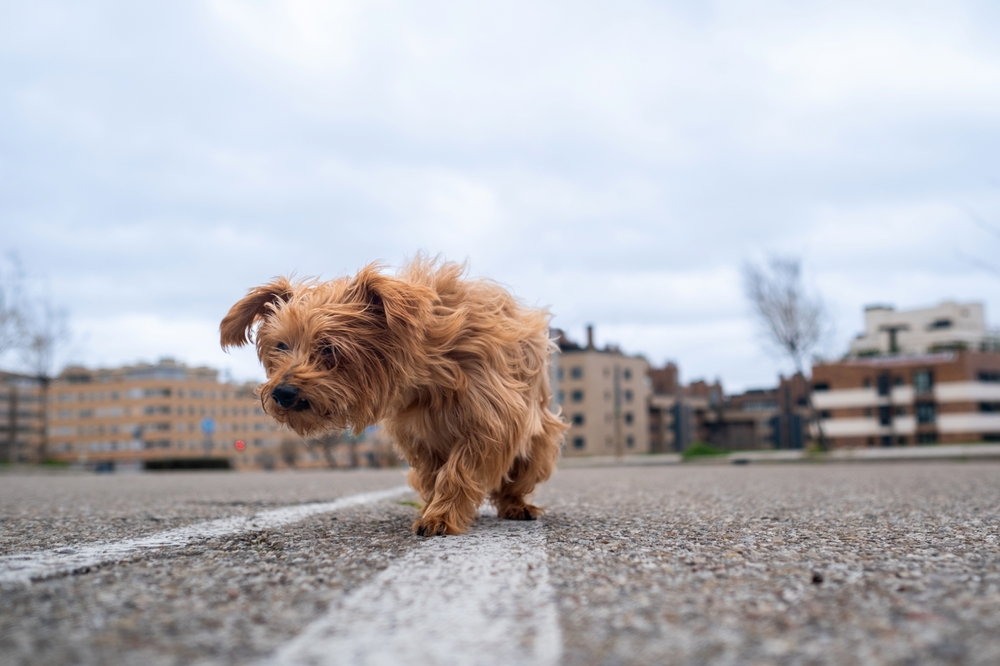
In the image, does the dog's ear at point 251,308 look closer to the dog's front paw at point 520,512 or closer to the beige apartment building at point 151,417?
the dog's front paw at point 520,512

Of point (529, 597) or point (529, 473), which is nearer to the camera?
point (529, 597)

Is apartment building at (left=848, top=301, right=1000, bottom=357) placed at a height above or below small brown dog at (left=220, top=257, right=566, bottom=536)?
above

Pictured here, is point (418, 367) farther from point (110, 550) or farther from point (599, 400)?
point (599, 400)

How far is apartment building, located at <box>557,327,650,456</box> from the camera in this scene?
90.4 m

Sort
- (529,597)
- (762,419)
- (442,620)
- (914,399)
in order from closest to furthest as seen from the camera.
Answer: (442,620)
(529,597)
(914,399)
(762,419)

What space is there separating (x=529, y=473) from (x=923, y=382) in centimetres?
7585

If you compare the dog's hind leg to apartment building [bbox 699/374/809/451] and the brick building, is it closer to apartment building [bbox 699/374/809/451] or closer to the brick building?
apartment building [bbox 699/374/809/451]

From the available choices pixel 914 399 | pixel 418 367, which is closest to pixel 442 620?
pixel 418 367

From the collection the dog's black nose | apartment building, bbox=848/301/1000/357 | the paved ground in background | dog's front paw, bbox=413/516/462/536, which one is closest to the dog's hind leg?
the paved ground in background

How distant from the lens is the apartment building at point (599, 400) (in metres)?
90.4

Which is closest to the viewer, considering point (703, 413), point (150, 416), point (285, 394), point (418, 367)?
point (285, 394)

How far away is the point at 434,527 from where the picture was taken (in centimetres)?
419

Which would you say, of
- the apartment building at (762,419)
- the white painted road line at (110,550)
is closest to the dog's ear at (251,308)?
the white painted road line at (110,550)

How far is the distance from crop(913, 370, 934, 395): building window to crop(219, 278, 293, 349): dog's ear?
252 ft
